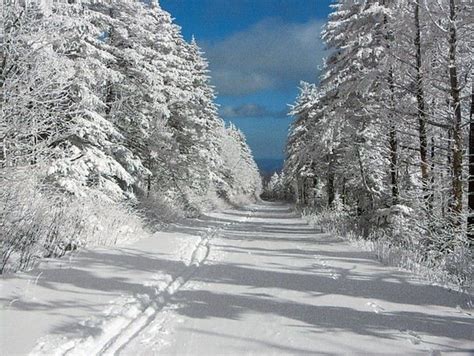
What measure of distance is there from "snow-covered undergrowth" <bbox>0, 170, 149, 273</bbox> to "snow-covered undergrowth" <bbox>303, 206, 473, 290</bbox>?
23.7 feet

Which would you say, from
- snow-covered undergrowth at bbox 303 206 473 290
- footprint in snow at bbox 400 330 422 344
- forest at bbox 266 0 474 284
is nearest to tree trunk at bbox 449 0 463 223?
forest at bbox 266 0 474 284

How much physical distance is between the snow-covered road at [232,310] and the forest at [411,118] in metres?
2.08

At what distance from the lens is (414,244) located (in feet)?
38.0

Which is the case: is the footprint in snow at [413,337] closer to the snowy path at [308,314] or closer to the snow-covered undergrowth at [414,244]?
the snowy path at [308,314]

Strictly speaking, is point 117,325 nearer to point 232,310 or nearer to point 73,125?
point 232,310

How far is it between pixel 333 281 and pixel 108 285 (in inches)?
154

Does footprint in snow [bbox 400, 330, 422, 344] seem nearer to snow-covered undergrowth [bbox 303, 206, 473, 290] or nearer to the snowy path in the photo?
the snowy path

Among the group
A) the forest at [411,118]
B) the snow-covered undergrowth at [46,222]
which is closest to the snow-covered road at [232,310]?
the snow-covered undergrowth at [46,222]

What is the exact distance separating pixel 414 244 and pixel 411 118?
12.4 ft

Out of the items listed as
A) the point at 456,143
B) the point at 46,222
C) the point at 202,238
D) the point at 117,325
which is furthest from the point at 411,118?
the point at 117,325

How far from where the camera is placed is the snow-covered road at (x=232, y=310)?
421 cm

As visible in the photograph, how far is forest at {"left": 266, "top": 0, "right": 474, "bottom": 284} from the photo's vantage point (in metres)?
9.66

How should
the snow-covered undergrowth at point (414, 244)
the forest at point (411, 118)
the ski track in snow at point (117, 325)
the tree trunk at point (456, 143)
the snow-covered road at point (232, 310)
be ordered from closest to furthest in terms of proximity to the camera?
the ski track in snow at point (117, 325)
the snow-covered road at point (232, 310)
the snow-covered undergrowth at point (414, 244)
the forest at point (411, 118)
the tree trunk at point (456, 143)

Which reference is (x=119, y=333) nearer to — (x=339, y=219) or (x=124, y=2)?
(x=124, y=2)
